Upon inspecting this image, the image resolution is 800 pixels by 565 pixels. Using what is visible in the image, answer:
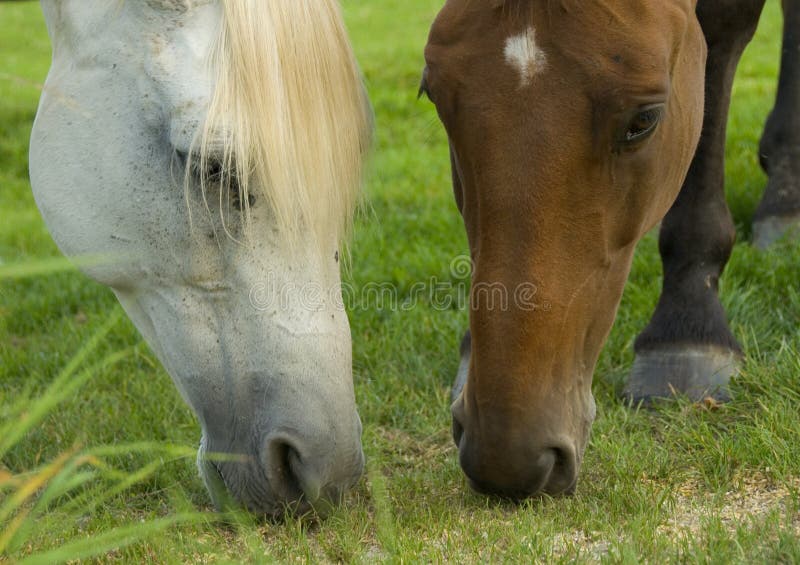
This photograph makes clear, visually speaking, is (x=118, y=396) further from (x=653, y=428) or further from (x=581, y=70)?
(x=581, y=70)

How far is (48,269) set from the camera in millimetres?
2010

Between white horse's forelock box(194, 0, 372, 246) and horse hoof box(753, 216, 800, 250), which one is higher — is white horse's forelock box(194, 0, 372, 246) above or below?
above

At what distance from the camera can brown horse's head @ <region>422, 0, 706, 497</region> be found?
2354 mm

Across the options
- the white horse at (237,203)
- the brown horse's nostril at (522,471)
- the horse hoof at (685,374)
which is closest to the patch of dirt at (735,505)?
the brown horse's nostril at (522,471)

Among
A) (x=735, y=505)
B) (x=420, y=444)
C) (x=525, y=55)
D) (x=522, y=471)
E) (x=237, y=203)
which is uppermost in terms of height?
(x=525, y=55)

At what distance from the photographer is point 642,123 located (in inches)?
94.8

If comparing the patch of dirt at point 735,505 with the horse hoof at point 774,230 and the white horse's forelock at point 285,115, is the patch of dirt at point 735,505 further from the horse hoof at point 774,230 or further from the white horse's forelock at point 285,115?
the horse hoof at point 774,230

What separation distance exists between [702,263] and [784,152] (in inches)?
61.8

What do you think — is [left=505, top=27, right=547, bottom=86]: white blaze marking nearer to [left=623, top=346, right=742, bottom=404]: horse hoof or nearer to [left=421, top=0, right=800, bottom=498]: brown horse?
[left=421, top=0, right=800, bottom=498]: brown horse

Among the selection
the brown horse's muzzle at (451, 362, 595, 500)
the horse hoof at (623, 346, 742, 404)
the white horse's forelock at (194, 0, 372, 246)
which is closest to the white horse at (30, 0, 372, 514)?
the white horse's forelock at (194, 0, 372, 246)

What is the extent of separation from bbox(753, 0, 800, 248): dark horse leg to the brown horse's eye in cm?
255

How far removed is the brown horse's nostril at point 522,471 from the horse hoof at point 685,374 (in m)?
0.96

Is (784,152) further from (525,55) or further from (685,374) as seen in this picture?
(525,55)

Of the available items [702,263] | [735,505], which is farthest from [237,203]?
[702,263]
